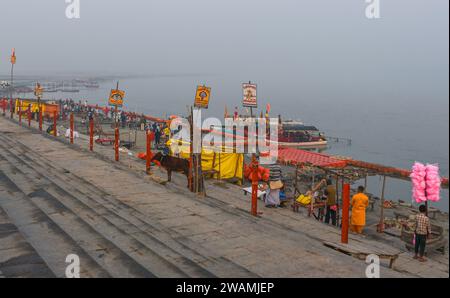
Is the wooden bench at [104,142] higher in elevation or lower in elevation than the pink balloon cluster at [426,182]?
higher

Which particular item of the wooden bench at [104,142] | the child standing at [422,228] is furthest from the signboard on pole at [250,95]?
the wooden bench at [104,142]

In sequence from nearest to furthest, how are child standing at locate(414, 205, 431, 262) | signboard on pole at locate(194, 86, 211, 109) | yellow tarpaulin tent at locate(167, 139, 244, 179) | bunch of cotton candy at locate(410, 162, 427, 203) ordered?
bunch of cotton candy at locate(410, 162, 427, 203), child standing at locate(414, 205, 431, 262), signboard on pole at locate(194, 86, 211, 109), yellow tarpaulin tent at locate(167, 139, 244, 179)

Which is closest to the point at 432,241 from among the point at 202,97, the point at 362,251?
the point at 362,251

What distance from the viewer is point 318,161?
2125cm

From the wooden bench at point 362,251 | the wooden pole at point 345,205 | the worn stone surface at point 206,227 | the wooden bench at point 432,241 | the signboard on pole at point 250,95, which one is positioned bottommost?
the wooden bench at point 432,241

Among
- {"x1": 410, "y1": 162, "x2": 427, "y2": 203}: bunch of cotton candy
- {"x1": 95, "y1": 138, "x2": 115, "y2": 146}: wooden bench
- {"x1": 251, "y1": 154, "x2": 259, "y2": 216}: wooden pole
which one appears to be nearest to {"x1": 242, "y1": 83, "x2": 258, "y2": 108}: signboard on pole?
{"x1": 251, "y1": 154, "x2": 259, "y2": 216}: wooden pole

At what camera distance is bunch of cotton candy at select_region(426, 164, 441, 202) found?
1076 centimetres

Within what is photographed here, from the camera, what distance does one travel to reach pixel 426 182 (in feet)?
35.7

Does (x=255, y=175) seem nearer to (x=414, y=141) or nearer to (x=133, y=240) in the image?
(x=133, y=240)

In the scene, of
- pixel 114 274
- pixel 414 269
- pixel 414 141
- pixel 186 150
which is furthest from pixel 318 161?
pixel 414 141

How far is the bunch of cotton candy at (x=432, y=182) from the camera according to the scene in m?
10.8

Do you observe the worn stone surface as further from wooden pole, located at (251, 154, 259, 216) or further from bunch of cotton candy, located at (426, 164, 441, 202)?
bunch of cotton candy, located at (426, 164, 441, 202)

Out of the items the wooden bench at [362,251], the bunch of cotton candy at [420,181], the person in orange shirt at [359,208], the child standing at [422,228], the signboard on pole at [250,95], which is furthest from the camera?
the signboard on pole at [250,95]

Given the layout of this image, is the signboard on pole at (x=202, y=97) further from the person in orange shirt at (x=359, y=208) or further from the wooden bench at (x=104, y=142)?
the wooden bench at (x=104, y=142)
